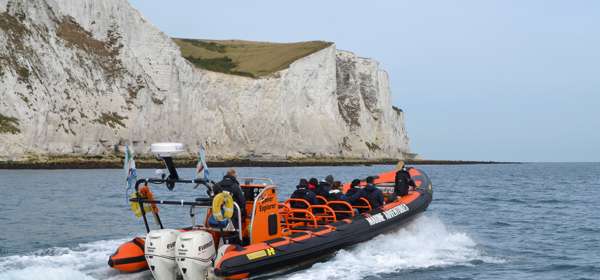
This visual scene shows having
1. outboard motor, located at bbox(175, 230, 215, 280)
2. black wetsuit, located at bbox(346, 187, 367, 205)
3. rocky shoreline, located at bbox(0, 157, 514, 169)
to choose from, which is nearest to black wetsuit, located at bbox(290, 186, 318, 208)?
black wetsuit, located at bbox(346, 187, 367, 205)

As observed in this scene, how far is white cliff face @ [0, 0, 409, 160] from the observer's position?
50.5m

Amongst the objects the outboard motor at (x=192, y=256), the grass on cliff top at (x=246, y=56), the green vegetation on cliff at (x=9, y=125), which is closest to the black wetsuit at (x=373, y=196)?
the outboard motor at (x=192, y=256)

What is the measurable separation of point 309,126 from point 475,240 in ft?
182

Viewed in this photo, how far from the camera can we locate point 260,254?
→ 404 inches

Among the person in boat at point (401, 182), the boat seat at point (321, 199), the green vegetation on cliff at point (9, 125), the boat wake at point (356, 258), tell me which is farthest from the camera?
the green vegetation on cliff at point (9, 125)

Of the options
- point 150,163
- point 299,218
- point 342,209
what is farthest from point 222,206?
point 150,163

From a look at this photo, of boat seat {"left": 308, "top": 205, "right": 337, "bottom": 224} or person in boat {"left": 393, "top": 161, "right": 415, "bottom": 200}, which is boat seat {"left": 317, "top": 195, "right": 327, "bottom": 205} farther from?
person in boat {"left": 393, "top": 161, "right": 415, "bottom": 200}

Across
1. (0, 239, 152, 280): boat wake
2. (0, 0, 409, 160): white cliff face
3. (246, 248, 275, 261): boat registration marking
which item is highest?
(0, 0, 409, 160): white cliff face

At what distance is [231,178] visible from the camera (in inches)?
415

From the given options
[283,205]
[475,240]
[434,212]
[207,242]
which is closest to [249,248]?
[207,242]

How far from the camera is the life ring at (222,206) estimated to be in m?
9.55

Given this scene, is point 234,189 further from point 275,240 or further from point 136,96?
point 136,96

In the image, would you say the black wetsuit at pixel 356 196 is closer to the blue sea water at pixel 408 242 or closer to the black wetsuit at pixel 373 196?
the black wetsuit at pixel 373 196

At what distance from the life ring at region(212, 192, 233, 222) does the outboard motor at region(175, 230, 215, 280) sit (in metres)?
0.42
